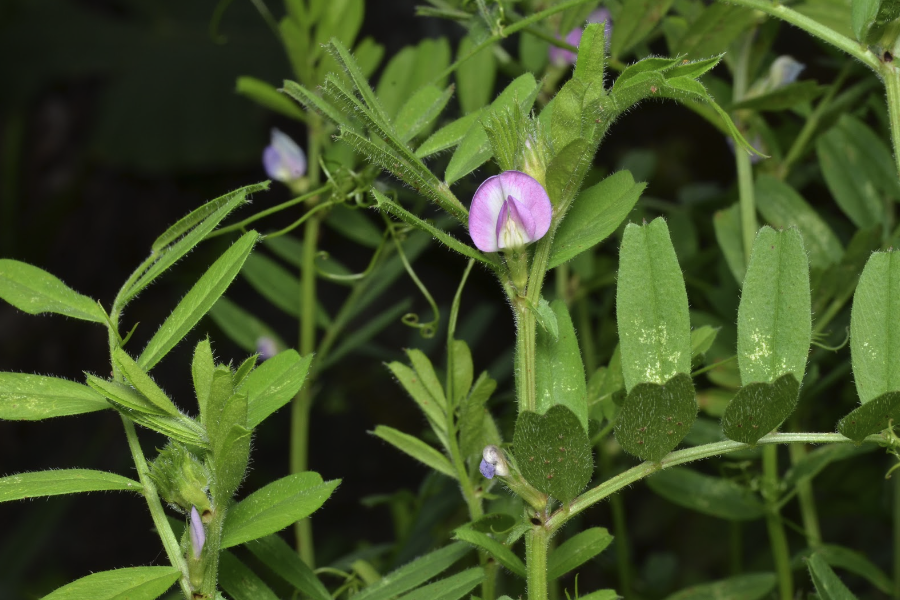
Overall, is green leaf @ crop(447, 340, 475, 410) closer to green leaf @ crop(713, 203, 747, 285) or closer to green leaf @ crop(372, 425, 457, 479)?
green leaf @ crop(372, 425, 457, 479)

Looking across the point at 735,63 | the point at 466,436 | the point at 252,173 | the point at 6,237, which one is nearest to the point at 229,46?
the point at 252,173

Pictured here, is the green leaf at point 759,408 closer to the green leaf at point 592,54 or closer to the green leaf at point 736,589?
the green leaf at point 592,54

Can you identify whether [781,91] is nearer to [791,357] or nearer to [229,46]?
[791,357]

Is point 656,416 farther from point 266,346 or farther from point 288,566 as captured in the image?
point 266,346

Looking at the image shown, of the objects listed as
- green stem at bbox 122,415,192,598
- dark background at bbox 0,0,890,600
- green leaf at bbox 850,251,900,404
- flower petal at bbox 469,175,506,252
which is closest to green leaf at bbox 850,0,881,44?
green leaf at bbox 850,251,900,404

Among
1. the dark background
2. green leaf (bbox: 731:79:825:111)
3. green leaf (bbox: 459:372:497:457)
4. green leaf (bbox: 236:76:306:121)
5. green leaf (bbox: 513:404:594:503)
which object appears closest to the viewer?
green leaf (bbox: 513:404:594:503)

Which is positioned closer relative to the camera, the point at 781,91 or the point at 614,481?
the point at 614,481

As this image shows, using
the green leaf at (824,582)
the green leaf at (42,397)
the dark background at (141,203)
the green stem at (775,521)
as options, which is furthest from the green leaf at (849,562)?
the dark background at (141,203)
